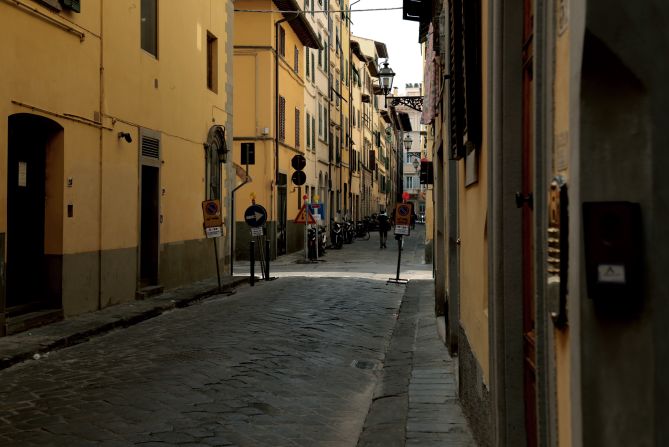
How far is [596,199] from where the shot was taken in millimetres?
1952

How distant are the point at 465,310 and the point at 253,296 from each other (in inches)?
378

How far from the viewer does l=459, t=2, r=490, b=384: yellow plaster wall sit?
15.2 ft

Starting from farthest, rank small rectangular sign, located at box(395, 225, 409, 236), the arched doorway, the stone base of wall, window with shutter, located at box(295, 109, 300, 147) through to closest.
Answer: window with shutter, located at box(295, 109, 300, 147), small rectangular sign, located at box(395, 225, 409, 236), the arched doorway, the stone base of wall

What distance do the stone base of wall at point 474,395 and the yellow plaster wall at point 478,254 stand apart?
0.29ft

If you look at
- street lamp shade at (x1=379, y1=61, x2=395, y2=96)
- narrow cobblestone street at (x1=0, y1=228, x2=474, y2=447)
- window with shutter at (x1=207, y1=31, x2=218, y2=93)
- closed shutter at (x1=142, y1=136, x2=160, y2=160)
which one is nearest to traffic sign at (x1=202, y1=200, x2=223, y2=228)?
closed shutter at (x1=142, y1=136, x2=160, y2=160)

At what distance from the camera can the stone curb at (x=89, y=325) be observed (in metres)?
9.05

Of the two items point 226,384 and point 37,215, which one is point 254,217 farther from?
point 226,384

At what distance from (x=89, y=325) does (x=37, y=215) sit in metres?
1.80

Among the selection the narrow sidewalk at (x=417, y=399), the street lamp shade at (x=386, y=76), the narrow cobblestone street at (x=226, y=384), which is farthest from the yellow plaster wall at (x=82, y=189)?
the street lamp shade at (x=386, y=76)

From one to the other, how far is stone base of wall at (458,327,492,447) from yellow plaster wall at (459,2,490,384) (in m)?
0.09

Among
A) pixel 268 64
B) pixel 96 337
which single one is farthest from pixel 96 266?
pixel 268 64

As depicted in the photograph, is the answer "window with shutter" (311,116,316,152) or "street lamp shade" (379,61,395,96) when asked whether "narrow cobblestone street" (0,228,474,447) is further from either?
"window with shutter" (311,116,316,152)

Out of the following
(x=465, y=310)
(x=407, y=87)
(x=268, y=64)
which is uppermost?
(x=407, y=87)

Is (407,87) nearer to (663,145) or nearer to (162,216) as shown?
(162,216)
